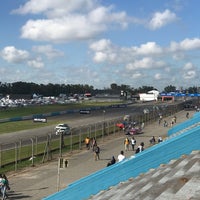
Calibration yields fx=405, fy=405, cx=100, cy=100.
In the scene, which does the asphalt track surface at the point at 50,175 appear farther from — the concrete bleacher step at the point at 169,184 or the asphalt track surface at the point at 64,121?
the asphalt track surface at the point at 64,121

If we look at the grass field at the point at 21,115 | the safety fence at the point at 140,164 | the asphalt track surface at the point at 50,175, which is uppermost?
the safety fence at the point at 140,164

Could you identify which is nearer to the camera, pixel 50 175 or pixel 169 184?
pixel 169 184

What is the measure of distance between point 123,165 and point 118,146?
27.0 meters

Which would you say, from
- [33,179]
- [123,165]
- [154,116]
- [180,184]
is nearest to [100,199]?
[123,165]

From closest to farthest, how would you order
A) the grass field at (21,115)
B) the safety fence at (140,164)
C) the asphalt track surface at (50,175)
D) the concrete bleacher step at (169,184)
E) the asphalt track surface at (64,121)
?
the concrete bleacher step at (169,184), the safety fence at (140,164), the asphalt track surface at (50,175), the asphalt track surface at (64,121), the grass field at (21,115)

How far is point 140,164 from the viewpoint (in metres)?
9.22

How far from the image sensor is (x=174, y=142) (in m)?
8.88

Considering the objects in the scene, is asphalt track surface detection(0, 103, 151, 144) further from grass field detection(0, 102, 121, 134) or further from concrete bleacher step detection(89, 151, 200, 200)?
concrete bleacher step detection(89, 151, 200, 200)

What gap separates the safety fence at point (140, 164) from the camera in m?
8.66

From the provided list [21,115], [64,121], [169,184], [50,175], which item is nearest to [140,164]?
[169,184]

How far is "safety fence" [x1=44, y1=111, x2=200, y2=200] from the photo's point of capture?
8664mm

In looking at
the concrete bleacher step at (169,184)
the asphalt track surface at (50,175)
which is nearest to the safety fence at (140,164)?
the concrete bleacher step at (169,184)

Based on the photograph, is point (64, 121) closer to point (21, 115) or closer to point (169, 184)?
point (21, 115)

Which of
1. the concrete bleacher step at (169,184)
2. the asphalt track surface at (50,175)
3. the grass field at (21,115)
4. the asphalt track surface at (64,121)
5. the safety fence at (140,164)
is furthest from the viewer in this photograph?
the grass field at (21,115)
